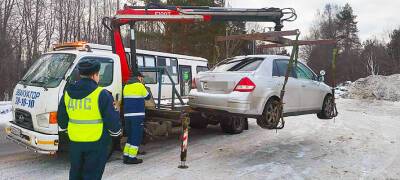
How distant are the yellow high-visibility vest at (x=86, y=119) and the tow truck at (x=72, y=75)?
91.3 inches

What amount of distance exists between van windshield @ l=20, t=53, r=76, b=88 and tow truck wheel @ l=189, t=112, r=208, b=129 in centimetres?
312

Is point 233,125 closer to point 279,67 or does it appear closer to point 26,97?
point 279,67

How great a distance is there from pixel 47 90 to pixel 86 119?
2632 millimetres

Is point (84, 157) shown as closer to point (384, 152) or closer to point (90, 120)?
point (90, 120)

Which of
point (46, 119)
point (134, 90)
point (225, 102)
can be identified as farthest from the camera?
point (225, 102)

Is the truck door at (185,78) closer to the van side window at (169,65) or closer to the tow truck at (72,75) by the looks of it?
the van side window at (169,65)

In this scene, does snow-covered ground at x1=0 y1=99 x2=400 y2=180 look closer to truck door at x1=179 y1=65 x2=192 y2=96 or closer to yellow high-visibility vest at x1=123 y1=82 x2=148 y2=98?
yellow high-visibility vest at x1=123 y1=82 x2=148 y2=98

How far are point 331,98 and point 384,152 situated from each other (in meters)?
1.94

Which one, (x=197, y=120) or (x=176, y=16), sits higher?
(x=176, y=16)

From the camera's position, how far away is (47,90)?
668 centimetres

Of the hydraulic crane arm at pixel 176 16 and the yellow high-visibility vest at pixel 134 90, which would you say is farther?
the hydraulic crane arm at pixel 176 16

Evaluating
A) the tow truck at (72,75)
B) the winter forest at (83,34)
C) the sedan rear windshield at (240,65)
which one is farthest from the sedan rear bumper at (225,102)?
the winter forest at (83,34)

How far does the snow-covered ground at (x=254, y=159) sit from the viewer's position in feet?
21.6

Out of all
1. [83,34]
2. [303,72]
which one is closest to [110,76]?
[303,72]
